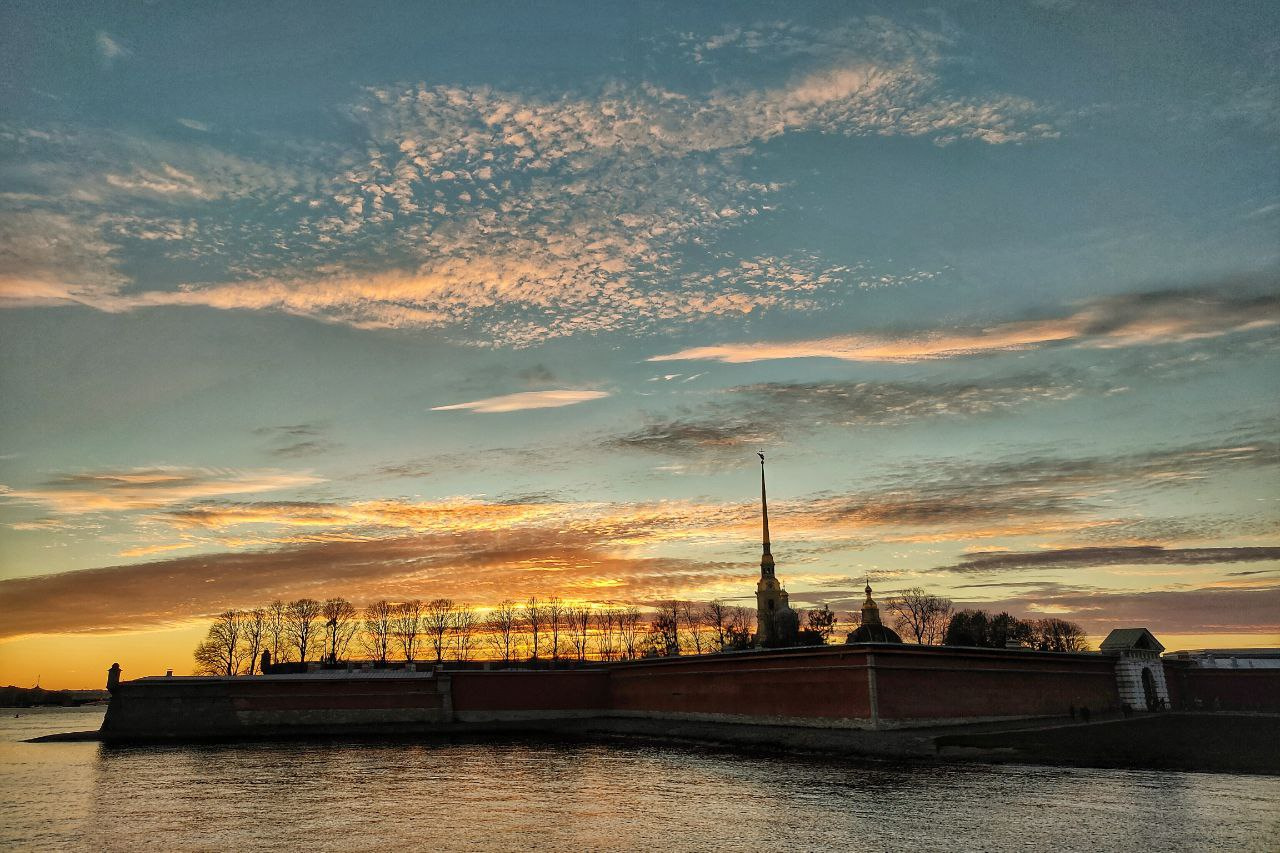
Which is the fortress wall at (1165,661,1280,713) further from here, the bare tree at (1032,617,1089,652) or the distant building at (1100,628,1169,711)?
the bare tree at (1032,617,1089,652)

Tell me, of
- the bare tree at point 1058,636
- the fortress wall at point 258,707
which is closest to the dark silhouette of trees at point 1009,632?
the bare tree at point 1058,636

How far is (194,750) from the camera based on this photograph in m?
61.0

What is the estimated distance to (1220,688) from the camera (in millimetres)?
73812

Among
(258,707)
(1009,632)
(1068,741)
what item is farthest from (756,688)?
(1009,632)

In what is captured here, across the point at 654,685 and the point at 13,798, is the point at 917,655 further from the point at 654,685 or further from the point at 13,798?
the point at 13,798

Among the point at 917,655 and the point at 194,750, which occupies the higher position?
the point at 917,655

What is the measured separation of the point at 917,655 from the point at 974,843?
34.5 metres

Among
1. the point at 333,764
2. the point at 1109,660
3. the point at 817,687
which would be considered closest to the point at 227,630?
the point at 333,764

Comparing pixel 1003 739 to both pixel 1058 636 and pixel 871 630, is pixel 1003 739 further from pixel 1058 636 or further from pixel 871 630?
pixel 1058 636

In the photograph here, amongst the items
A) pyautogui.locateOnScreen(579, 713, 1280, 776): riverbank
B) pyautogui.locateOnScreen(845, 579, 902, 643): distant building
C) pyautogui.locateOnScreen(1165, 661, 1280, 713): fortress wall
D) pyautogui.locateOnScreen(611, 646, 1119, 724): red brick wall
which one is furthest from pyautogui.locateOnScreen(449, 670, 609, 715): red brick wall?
pyautogui.locateOnScreen(1165, 661, 1280, 713): fortress wall

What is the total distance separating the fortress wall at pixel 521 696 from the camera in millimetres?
79375

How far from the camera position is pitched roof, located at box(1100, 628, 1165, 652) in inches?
2781

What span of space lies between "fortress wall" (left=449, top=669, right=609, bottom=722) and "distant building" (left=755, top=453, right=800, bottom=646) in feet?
113

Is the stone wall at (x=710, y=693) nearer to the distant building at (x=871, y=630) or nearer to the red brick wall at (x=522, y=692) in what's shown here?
the red brick wall at (x=522, y=692)
